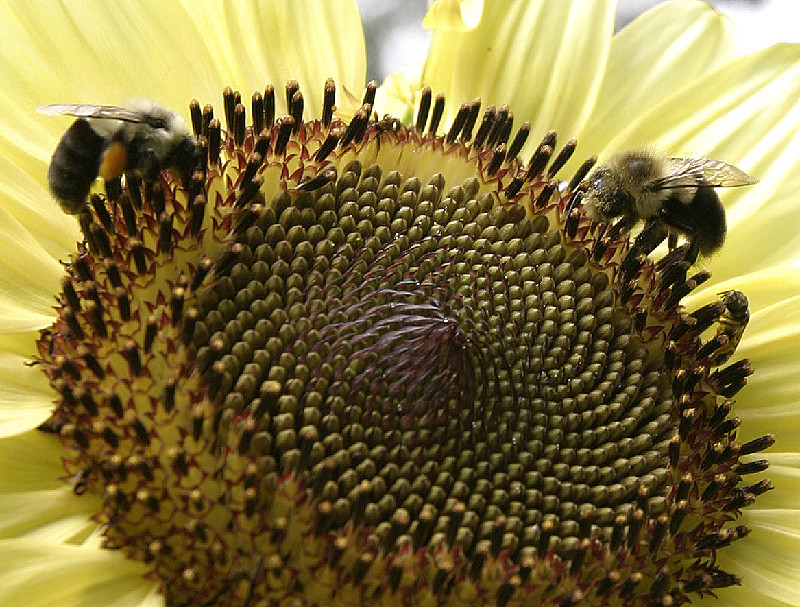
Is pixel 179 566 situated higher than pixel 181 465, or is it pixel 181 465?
pixel 181 465

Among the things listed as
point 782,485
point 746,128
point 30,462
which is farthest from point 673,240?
point 30,462

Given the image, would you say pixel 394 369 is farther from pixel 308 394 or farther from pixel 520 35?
pixel 520 35

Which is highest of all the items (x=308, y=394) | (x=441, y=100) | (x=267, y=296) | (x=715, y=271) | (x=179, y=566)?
(x=441, y=100)

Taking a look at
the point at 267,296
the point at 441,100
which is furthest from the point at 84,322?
the point at 441,100

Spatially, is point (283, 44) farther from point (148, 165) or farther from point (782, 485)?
point (782, 485)

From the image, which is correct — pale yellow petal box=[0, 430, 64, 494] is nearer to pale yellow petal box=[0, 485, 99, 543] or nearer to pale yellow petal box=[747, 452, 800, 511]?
pale yellow petal box=[0, 485, 99, 543]

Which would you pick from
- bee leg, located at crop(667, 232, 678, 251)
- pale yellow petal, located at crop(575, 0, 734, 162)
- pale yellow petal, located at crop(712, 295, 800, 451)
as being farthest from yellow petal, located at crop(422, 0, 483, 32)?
pale yellow petal, located at crop(712, 295, 800, 451)

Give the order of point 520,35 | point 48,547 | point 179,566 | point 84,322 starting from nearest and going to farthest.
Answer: point 48,547, point 179,566, point 84,322, point 520,35
